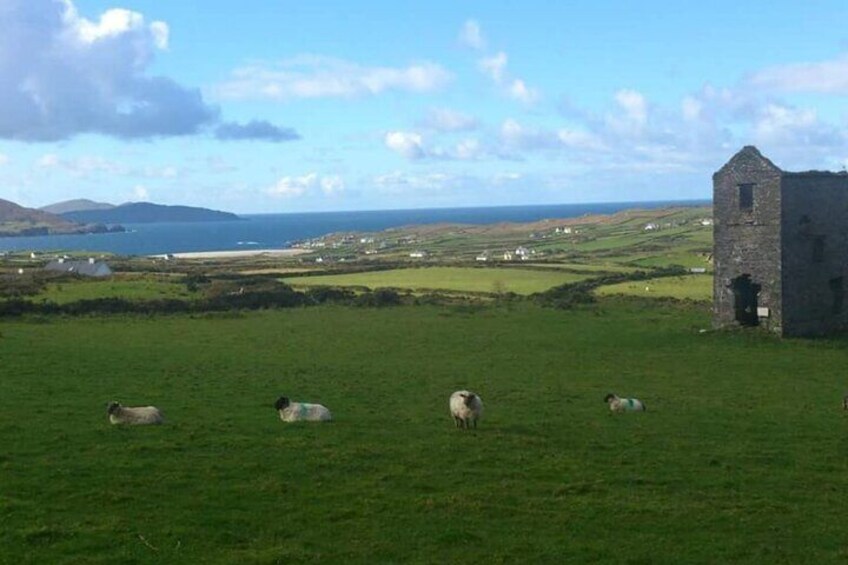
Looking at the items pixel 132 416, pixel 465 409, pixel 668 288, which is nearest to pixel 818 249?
pixel 668 288

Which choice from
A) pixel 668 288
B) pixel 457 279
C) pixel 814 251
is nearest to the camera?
pixel 814 251

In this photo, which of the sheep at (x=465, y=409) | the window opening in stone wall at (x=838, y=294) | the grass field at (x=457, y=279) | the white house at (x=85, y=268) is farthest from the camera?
the white house at (x=85, y=268)

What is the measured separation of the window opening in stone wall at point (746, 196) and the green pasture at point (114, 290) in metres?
38.2

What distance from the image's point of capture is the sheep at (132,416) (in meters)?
21.5

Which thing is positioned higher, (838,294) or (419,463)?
(838,294)

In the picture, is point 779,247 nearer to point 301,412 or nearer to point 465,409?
point 465,409

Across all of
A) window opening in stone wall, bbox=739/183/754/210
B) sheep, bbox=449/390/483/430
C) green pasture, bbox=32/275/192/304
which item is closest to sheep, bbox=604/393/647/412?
sheep, bbox=449/390/483/430

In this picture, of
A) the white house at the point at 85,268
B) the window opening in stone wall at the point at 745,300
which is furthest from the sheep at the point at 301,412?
the white house at the point at 85,268

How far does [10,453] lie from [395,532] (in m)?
8.62

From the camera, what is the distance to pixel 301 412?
22.7 m

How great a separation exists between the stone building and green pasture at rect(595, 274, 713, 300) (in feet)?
52.1

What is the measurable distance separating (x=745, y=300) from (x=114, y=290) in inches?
1720

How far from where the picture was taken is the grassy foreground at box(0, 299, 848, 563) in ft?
44.8

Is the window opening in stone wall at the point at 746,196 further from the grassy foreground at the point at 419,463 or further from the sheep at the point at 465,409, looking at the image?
the sheep at the point at 465,409
